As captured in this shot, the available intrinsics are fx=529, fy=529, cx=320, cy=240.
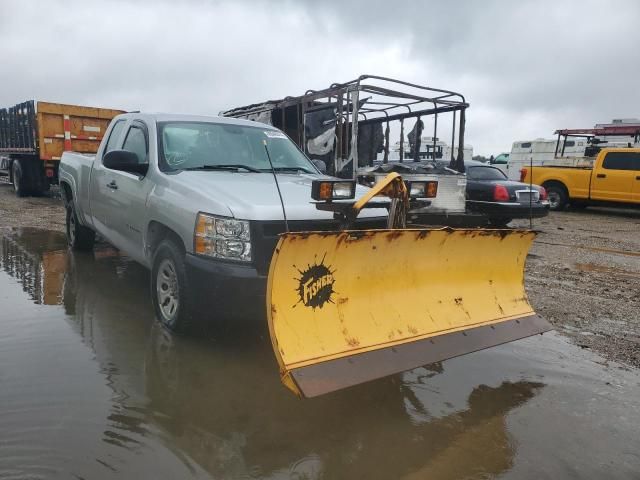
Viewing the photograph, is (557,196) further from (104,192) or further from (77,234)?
(104,192)

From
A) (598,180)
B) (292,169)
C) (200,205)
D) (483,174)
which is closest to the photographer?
(200,205)

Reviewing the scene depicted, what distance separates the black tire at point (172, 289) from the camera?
12.4ft

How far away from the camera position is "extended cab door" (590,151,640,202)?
47.1ft

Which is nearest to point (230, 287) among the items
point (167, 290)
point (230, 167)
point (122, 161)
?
point (167, 290)

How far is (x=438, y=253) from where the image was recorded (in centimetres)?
368

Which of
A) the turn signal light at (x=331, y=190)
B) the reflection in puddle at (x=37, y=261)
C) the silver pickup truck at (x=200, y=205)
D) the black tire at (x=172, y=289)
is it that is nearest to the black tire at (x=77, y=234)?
the reflection in puddle at (x=37, y=261)

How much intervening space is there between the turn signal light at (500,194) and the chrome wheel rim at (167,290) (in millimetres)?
7855

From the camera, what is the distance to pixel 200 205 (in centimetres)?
371

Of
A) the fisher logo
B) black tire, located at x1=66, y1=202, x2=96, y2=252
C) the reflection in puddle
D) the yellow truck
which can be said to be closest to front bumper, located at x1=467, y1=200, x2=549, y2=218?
the yellow truck

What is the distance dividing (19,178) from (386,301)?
15.3 metres

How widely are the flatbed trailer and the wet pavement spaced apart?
11.2 m

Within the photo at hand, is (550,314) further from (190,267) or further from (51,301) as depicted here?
(51,301)

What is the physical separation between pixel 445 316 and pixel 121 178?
131 inches

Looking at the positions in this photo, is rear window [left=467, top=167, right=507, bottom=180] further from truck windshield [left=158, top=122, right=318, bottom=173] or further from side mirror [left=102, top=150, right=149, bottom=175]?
side mirror [left=102, top=150, right=149, bottom=175]
